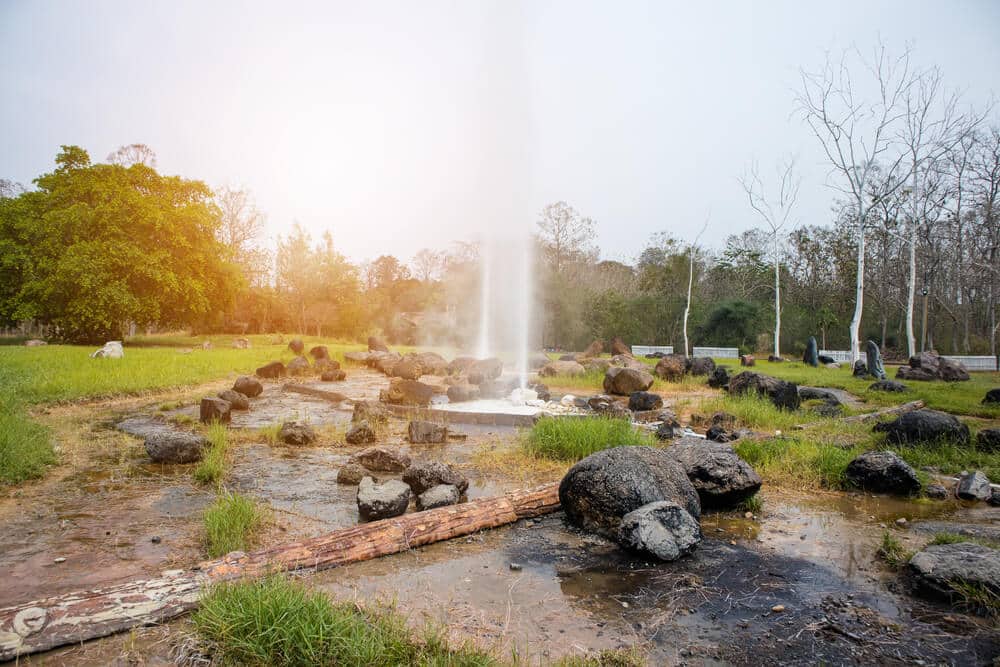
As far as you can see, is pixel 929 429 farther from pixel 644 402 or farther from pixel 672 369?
pixel 672 369

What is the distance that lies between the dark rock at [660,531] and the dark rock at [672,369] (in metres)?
14.2

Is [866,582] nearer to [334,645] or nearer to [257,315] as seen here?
[334,645]

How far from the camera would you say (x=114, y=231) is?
80.9 feet

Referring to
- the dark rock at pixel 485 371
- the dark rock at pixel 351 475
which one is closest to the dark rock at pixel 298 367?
the dark rock at pixel 485 371

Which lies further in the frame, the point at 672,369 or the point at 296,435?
the point at 672,369

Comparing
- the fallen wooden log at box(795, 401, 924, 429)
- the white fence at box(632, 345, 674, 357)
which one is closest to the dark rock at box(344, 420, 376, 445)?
the fallen wooden log at box(795, 401, 924, 429)

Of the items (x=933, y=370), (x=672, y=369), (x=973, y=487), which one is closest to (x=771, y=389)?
(x=672, y=369)

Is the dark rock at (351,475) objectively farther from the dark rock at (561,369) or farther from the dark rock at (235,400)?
the dark rock at (561,369)

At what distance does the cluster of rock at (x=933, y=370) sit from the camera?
17.1 m

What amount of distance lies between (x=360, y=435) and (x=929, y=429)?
879 centimetres

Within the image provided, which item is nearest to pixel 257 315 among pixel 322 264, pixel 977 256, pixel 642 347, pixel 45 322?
pixel 322 264

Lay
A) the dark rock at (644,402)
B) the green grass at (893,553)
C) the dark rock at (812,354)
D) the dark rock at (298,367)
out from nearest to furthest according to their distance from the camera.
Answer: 1. the green grass at (893,553)
2. the dark rock at (644,402)
3. the dark rock at (298,367)
4. the dark rock at (812,354)

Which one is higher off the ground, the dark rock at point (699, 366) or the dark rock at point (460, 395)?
the dark rock at point (699, 366)

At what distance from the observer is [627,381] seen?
1600cm
